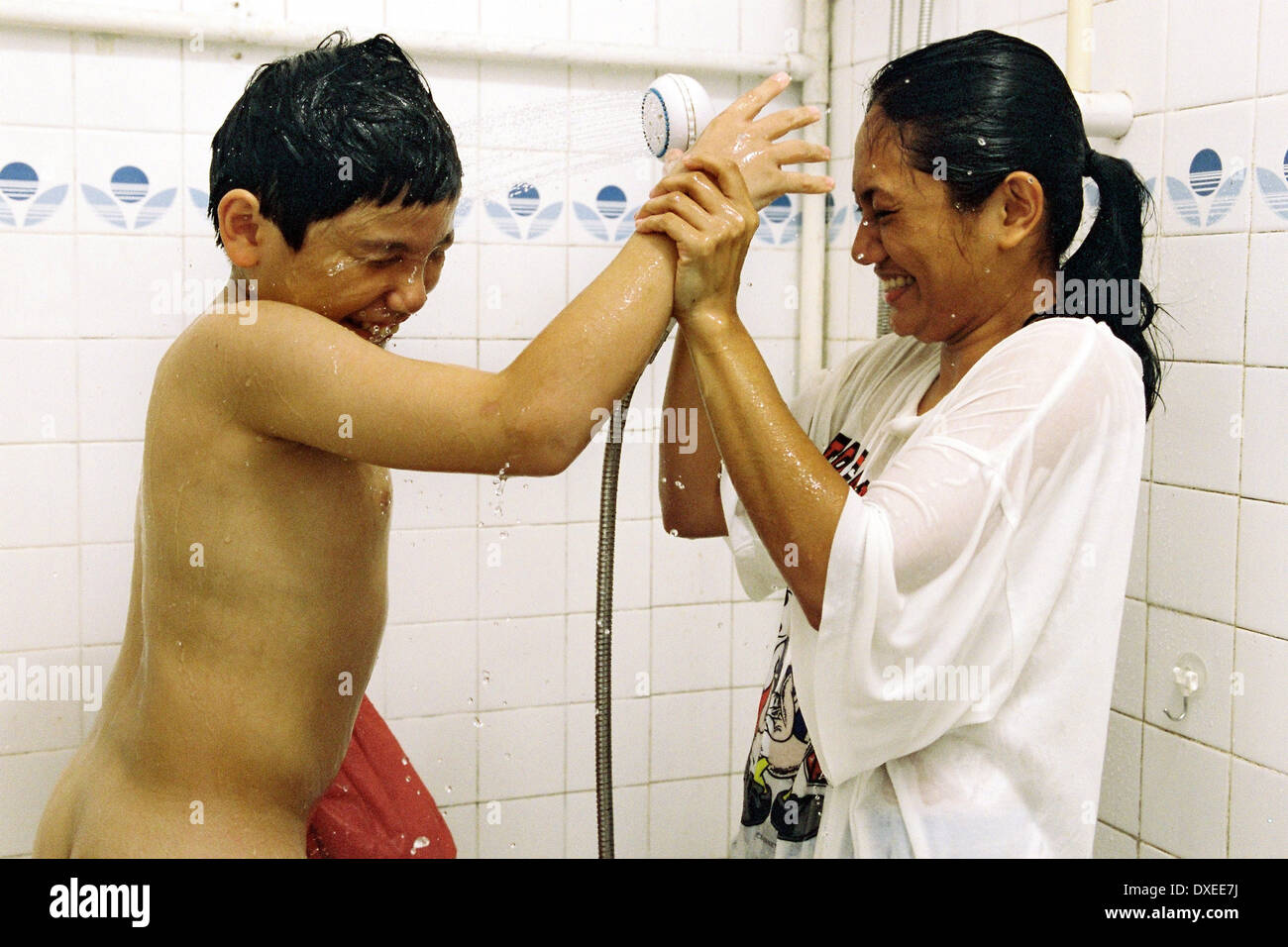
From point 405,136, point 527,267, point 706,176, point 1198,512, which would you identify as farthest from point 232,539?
point 1198,512

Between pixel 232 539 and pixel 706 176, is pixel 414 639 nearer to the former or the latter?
pixel 232 539

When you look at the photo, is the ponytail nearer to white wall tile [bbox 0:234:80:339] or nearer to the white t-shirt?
the white t-shirt

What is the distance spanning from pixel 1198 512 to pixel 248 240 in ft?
2.92

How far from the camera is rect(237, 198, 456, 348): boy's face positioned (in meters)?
0.90

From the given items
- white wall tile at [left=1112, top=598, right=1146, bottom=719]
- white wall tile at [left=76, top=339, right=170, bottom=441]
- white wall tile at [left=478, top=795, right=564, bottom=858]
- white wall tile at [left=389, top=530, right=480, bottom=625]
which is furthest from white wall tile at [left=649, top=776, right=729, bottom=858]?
white wall tile at [left=76, top=339, right=170, bottom=441]

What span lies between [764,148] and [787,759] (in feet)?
1.69

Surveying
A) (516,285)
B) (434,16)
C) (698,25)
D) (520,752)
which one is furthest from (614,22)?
(520,752)

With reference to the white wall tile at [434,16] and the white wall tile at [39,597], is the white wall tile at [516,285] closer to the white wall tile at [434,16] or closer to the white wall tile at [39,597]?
the white wall tile at [434,16]

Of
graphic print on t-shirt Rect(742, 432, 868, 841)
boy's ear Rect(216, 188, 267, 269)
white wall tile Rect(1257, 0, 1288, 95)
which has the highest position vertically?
white wall tile Rect(1257, 0, 1288, 95)

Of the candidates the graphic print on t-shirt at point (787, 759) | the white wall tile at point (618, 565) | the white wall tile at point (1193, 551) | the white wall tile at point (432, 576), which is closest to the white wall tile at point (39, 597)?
the white wall tile at point (432, 576)

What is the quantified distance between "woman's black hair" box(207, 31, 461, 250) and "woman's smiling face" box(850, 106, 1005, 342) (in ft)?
1.08

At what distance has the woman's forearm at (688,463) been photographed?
1.11 m

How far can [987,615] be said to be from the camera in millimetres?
864

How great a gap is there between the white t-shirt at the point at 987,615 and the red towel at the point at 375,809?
0.42 m
